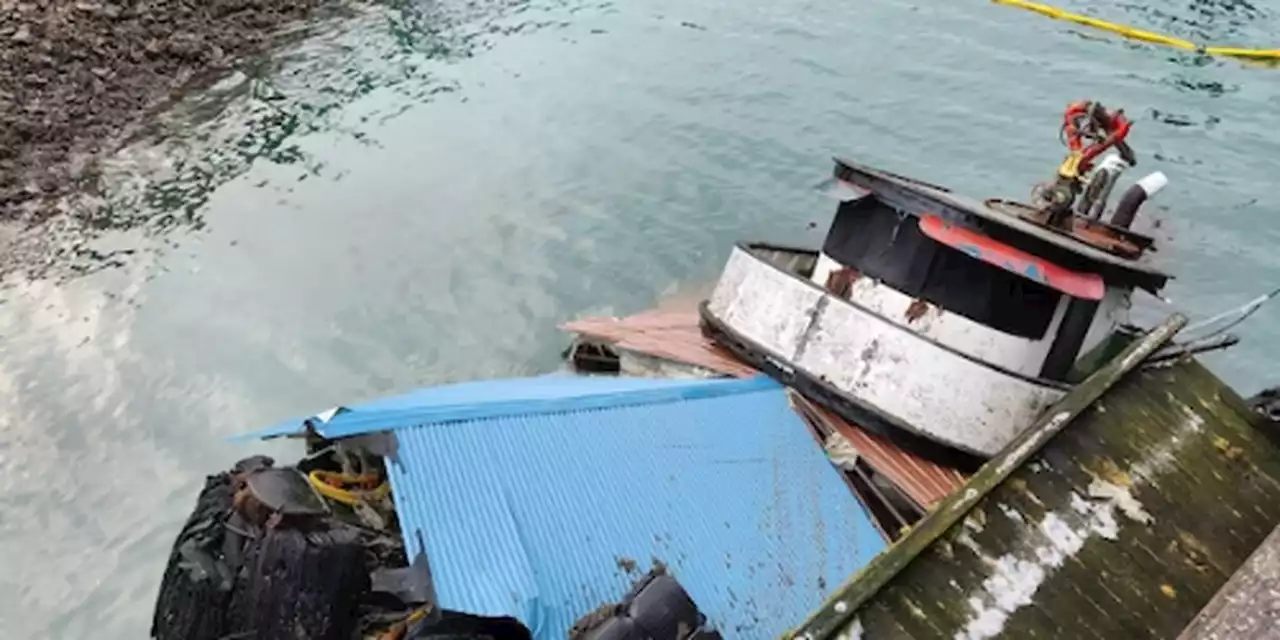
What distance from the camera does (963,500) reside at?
25.1 feet

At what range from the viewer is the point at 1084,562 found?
750cm

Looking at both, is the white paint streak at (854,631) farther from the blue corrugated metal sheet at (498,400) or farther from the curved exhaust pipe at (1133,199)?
the curved exhaust pipe at (1133,199)

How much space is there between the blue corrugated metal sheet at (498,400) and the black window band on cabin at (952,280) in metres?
1.94

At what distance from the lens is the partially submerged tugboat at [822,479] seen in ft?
24.4

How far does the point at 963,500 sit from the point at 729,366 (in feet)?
16.1

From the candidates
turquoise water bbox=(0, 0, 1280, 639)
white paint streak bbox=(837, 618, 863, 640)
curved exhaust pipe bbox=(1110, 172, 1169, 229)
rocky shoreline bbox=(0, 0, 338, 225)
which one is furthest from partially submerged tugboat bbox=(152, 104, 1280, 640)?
rocky shoreline bbox=(0, 0, 338, 225)

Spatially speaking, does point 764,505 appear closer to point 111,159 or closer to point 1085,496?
point 1085,496

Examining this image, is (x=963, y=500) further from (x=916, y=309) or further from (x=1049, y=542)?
(x=916, y=309)

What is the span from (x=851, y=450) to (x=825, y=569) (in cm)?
189

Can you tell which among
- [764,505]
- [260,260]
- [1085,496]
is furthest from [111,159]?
[1085,496]

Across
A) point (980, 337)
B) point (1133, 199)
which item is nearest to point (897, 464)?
point (980, 337)

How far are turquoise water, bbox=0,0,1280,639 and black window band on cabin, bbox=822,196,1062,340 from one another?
20.9ft

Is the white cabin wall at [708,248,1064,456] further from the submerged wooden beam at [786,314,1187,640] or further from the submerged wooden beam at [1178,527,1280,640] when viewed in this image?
the submerged wooden beam at [1178,527,1280,640]

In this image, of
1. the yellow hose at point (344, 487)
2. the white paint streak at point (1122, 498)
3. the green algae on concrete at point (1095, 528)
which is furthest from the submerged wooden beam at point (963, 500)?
the yellow hose at point (344, 487)
